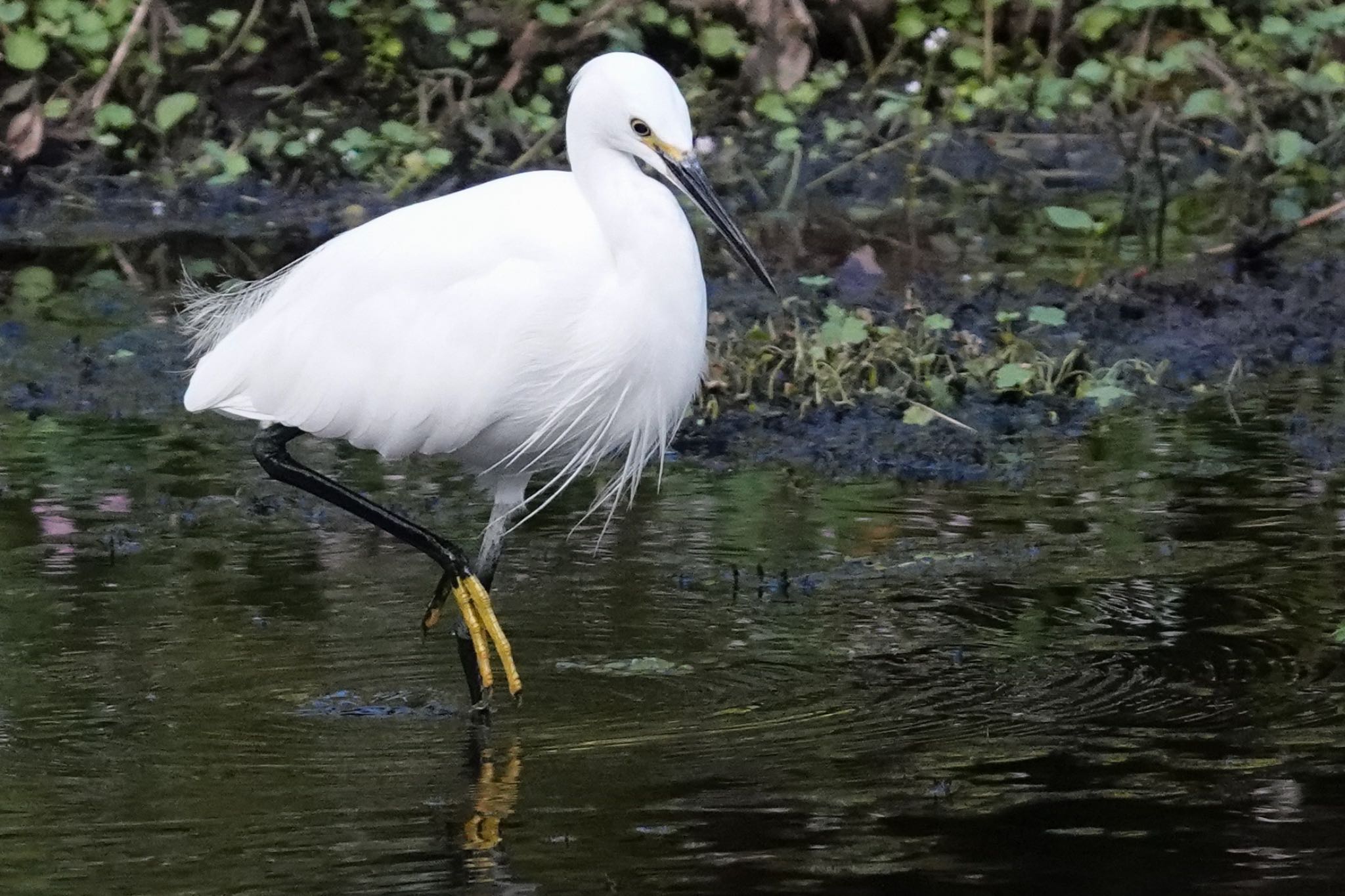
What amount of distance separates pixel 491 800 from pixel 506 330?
1362 millimetres

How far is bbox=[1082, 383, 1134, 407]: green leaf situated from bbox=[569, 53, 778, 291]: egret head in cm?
269

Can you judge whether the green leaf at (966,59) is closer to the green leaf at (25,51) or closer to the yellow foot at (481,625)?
the green leaf at (25,51)

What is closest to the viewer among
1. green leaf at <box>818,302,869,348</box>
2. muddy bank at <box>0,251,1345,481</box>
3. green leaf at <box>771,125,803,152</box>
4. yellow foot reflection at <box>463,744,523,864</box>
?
yellow foot reflection at <box>463,744,523,864</box>

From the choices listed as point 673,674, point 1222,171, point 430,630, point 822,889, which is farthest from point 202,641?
point 1222,171

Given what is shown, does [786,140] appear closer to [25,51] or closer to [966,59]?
[966,59]

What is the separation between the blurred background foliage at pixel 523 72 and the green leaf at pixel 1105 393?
13.9ft

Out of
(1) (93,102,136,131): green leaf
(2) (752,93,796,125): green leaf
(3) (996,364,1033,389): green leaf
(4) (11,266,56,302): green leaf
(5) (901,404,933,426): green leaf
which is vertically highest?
(2) (752,93,796,125): green leaf

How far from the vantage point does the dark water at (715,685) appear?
3.97 metres

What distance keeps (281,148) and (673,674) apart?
812 centimetres

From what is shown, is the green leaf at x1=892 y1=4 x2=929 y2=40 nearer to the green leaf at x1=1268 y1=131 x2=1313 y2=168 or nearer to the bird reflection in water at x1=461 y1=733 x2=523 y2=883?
the green leaf at x1=1268 y1=131 x2=1313 y2=168

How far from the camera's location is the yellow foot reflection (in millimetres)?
4102

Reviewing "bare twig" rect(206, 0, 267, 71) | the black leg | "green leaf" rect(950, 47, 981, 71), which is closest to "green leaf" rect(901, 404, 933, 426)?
the black leg

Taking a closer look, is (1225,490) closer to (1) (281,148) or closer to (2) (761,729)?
(2) (761,729)

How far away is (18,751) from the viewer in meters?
4.73
